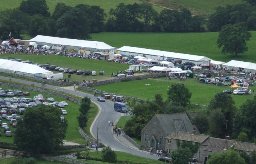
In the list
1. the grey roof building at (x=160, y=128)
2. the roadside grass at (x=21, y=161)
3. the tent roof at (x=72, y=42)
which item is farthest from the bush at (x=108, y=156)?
the tent roof at (x=72, y=42)

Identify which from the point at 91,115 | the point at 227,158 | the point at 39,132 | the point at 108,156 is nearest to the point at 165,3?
the point at 91,115

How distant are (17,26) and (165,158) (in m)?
59.5

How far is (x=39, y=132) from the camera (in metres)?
61.2

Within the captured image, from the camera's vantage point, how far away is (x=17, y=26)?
118 metres

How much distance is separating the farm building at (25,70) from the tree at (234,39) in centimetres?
2562

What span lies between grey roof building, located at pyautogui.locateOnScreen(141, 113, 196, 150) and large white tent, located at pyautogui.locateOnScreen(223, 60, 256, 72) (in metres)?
33.0

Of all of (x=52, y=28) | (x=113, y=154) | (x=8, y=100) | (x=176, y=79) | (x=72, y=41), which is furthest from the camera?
(x=52, y=28)

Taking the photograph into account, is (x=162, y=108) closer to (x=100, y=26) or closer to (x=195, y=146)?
(x=195, y=146)

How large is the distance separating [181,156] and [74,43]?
179 feet

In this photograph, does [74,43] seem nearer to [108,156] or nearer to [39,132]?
[39,132]

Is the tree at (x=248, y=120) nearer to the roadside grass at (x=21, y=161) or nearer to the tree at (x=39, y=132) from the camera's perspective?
Result: the tree at (x=39, y=132)

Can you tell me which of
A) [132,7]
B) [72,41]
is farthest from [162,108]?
[132,7]

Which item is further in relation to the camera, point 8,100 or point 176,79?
point 176,79

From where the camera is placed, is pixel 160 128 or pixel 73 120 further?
pixel 73 120
